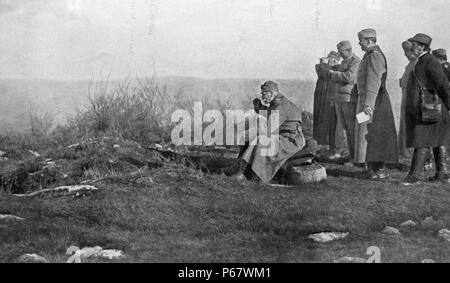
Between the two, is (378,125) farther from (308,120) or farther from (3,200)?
(3,200)

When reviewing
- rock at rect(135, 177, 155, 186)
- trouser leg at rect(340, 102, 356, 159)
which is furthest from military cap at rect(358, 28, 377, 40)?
rock at rect(135, 177, 155, 186)

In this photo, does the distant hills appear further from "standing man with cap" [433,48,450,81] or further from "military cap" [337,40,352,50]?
"standing man with cap" [433,48,450,81]

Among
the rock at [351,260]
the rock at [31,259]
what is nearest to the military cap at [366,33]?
the rock at [351,260]

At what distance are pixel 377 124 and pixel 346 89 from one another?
120cm

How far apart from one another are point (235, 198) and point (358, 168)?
2.23 m

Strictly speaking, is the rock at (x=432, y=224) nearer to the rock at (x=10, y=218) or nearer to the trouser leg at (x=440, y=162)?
the trouser leg at (x=440, y=162)

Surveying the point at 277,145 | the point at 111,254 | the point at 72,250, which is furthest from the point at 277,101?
the point at 72,250

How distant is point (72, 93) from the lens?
9.86 metres

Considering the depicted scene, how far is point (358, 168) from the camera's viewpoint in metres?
8.78

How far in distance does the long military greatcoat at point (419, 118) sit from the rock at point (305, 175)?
3.54 feet

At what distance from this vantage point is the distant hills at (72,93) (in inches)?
368

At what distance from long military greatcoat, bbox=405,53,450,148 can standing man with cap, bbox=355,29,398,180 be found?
0.32 metres

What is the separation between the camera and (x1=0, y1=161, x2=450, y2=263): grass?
5.93 meters

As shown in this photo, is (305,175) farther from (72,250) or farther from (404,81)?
(72,250)
